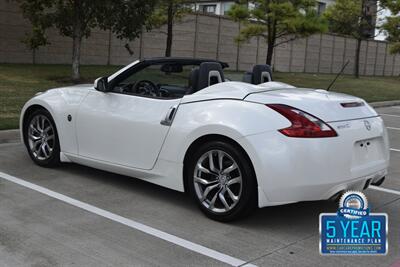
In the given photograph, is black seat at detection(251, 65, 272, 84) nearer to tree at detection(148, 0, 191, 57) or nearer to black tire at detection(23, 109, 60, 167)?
black tire at detection(23, 109, 60, 167)

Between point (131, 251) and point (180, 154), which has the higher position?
point (180, 154)

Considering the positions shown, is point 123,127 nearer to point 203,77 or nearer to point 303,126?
point 203,77

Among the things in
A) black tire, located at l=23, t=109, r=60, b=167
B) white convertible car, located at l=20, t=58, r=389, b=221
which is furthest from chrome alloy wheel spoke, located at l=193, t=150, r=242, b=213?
black tire, located at l=23, t=109, r=60, b=167

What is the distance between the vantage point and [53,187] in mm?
5383

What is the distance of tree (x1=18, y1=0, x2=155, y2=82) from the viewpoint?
582 inches

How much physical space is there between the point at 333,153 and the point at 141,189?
2.18m

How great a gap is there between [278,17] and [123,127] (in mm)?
18419

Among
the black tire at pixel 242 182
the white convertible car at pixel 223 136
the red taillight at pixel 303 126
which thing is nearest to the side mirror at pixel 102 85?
the white convertible car at pixel 223 136

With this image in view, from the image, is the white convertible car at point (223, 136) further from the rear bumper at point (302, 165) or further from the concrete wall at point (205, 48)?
the concrete wall at point (205, 48)

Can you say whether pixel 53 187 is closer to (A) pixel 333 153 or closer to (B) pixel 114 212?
(B) pixel 114 212

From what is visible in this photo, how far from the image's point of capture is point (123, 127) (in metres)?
5.14

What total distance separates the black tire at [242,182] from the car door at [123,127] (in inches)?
19.0

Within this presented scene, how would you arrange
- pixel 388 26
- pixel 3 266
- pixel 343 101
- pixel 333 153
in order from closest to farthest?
pixel 3 266, pixel 333 153, pixel 343 101, pixel 388 26

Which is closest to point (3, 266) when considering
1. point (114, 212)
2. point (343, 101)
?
point (114, 212)
